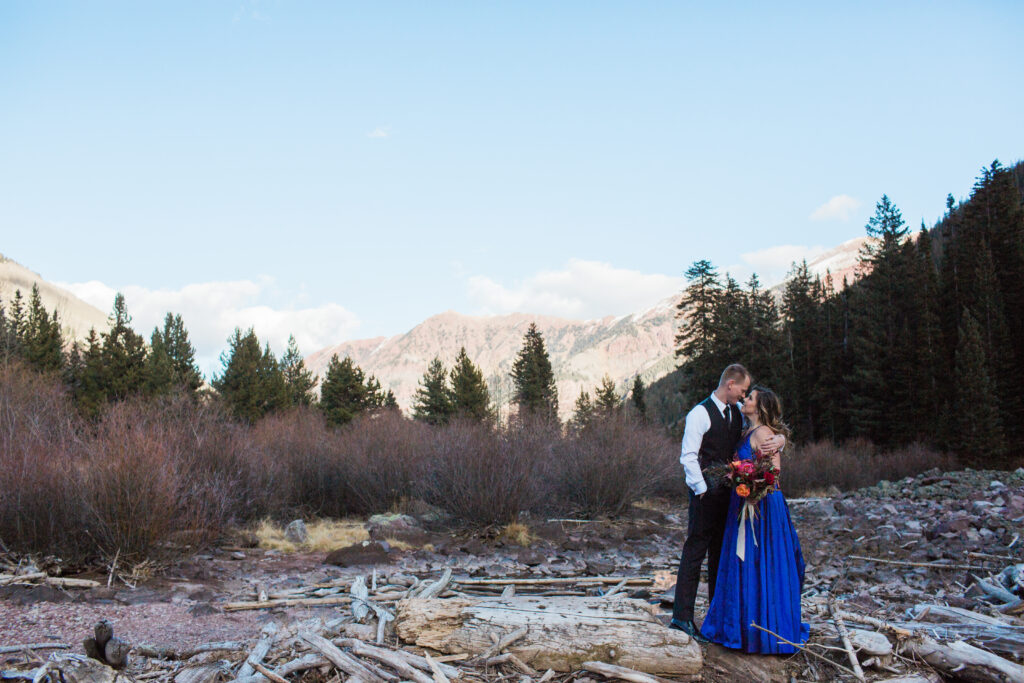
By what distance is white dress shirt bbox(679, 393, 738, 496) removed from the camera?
490 centimetres

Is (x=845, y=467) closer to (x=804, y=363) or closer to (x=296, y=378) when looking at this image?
(x=804, y=363)

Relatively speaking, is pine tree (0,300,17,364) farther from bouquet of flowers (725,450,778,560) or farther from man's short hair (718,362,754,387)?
bouquet of flowers (725,450,778,560)

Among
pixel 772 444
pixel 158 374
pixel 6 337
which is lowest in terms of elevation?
pixel 772 444

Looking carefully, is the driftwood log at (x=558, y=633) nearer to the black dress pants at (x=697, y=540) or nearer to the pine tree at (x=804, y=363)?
the black dress pants at (x=697, y=540)

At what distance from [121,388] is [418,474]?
98.0 feet

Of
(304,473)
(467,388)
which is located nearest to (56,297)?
(467,388)

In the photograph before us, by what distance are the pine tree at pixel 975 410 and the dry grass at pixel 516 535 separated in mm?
27549

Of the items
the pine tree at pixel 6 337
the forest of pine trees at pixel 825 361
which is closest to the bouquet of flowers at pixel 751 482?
the forest of pine trees at pixel 825 361

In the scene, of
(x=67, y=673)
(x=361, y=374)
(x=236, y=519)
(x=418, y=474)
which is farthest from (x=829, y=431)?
(x=67, y=673)

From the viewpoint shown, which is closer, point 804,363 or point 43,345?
point 43,345

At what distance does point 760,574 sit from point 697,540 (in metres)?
0.51

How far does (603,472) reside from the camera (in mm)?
16094

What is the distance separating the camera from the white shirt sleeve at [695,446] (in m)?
4.89

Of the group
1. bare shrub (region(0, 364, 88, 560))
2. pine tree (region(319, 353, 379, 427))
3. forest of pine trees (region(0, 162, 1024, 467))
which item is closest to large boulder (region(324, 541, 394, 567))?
bare shrub (region(0, 364, 88, 560))
